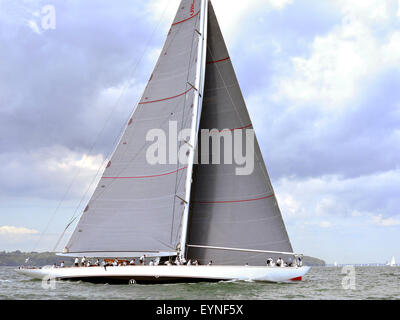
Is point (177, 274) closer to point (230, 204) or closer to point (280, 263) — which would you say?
point (230, 204)

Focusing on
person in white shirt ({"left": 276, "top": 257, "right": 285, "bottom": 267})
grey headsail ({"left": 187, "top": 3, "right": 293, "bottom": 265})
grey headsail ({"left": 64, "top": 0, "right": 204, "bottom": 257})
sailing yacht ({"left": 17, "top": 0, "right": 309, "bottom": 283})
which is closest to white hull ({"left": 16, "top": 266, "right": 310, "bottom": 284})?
sailing yacht ({"left": 17, "top": 0, "right": 309, "bottom": 283})

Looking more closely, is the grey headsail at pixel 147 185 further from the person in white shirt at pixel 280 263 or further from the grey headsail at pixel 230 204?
the person in white shirt at pixel 280 263

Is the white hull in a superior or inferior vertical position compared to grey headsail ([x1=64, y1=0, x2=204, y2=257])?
inferior

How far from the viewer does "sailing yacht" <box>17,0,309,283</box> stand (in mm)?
23156

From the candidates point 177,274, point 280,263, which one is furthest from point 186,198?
point 280,263

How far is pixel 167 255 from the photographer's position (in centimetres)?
2252

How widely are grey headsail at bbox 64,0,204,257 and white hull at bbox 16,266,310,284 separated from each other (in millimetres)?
1724

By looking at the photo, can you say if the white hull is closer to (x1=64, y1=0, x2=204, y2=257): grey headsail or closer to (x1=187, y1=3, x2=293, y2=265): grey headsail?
(x1=64, y1=0, x2=204, y2=257): grey headsail

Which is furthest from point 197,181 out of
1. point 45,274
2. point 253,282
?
point 45,274

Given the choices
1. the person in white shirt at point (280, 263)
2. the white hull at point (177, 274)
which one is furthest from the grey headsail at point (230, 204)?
the white hull at point (177, 274)

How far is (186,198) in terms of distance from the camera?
23266 millimetres

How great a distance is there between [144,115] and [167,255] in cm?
832

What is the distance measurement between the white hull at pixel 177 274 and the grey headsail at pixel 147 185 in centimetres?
172

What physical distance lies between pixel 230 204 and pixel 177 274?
5476 mm
